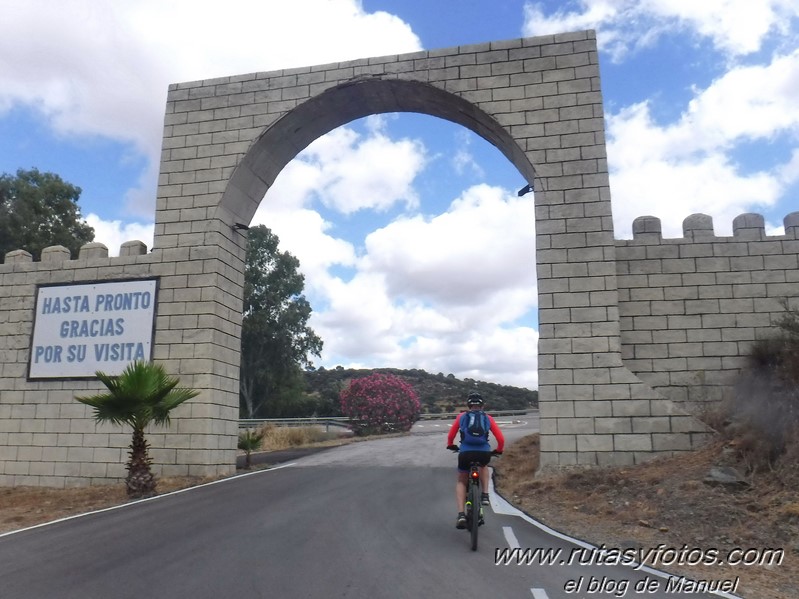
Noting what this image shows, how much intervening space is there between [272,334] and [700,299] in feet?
105

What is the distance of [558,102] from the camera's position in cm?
1295

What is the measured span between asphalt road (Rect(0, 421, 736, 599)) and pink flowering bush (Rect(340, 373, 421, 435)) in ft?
54.6

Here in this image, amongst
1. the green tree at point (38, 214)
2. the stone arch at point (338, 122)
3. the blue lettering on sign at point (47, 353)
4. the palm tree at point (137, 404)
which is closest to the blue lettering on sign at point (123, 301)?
the blue lettering on sign at point (47, 353)

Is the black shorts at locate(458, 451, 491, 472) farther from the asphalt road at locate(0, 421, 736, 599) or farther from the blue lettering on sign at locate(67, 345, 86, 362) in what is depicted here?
the blue lettering on sign at locate(67, 345, 86, 362)

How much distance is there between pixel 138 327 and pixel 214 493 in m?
4.73

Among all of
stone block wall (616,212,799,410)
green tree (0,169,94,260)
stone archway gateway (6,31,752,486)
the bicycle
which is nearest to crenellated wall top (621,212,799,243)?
stone block wall (616,212,799,410)

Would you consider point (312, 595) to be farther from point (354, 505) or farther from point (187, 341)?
point (187, 341)

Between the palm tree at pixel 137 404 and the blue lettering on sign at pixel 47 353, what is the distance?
377cm

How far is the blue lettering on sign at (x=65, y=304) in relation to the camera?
14.4 meters

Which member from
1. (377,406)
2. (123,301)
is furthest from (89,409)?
(377,406)

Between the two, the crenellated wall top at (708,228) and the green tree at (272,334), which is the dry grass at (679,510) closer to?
the crenellated wall top at (708,228)

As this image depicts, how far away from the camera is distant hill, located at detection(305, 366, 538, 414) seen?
58312 mm

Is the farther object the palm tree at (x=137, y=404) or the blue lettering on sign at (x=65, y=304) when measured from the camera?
the blue lettering on sign at (x=65, y=304)

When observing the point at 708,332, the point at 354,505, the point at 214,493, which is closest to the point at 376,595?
the point at 354,505
